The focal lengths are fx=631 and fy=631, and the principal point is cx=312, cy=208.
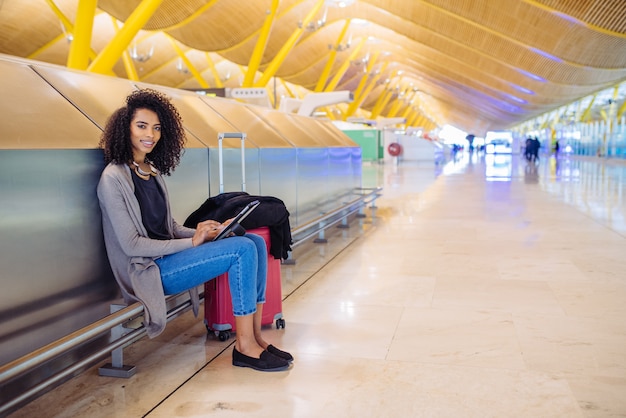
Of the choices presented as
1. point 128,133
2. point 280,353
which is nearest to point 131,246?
point 128,133

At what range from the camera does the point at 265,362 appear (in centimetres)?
347

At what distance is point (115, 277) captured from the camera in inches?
138

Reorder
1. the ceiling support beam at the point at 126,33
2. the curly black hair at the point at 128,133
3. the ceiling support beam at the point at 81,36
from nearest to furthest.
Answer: the curly black hair at the point at 128,133 < the ceiling support beam at the point at 81,36 < the ceiling support beam at the point at 126,33

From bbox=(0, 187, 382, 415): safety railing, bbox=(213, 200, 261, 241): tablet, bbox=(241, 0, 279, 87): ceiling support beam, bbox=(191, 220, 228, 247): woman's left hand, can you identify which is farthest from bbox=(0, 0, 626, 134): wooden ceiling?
bbox=(0, 187, 382, 415): safety railing

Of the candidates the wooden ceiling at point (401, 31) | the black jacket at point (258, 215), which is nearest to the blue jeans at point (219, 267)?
the black jacket at point (258, 215)

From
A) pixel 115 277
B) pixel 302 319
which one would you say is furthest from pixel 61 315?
pixel 302 319

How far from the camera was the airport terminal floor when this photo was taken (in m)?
3.02

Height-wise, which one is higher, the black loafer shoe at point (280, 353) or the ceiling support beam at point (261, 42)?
the ceiling support beam at point (261, 42)

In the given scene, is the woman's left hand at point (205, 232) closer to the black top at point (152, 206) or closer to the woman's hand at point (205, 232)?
the woman's hand at point (205, 232)

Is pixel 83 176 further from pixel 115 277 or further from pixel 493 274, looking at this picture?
pixel 493 274

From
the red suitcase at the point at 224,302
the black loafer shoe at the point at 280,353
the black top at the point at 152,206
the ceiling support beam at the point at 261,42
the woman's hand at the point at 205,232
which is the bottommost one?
the black loafer shoe at the point at 280,353

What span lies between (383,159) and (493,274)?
33.1 meters

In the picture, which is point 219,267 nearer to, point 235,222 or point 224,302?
point 235,222

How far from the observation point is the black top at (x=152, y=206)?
11.2 feet
